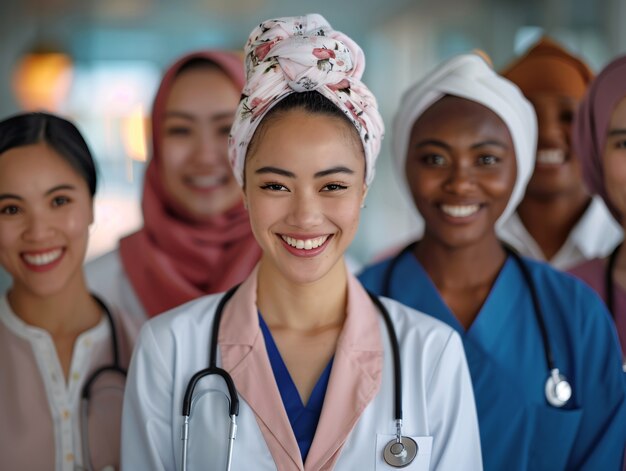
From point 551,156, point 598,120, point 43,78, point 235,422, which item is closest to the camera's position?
point 235,422

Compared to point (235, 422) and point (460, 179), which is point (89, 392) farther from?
point (460, 179)

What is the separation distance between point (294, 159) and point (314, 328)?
0.44m

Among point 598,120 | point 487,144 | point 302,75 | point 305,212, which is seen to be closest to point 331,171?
point 305,212

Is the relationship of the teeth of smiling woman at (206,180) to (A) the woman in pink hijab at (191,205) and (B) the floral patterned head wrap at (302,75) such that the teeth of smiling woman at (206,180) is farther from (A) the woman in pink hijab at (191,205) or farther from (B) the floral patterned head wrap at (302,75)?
(B) the floral patterned head wrap at (302,75)

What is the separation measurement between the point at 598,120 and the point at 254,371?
4.37ft

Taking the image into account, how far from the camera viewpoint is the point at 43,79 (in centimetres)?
730

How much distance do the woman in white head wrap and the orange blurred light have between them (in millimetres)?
5272

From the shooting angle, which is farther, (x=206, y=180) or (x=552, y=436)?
(x=206, y=180)

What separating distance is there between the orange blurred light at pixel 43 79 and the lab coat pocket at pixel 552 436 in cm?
590

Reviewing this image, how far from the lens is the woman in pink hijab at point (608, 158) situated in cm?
247

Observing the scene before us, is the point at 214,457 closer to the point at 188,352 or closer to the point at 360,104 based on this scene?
the point at 188,352

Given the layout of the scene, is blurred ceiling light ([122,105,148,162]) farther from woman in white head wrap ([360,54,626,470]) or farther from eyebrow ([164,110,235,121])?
woman in white head wrap ([360,54,626,470])

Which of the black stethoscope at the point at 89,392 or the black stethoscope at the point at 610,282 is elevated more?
the black stethoscope at the point at 610,282

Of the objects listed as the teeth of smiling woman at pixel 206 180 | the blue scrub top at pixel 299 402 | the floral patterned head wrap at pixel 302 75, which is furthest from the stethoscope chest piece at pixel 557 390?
the teeth of smiling woman at pixel 206 180
